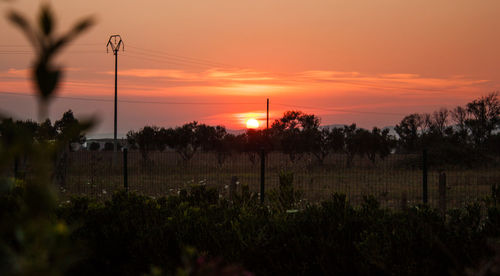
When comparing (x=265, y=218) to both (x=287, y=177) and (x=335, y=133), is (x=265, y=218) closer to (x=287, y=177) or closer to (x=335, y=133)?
(x=287, y=177)

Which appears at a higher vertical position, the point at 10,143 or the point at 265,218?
the point at 10,143

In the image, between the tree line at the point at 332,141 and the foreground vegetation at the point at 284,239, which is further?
the tree line at the point at 332,141

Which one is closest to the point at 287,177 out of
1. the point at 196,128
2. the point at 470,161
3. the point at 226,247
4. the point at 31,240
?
the point at 226,247

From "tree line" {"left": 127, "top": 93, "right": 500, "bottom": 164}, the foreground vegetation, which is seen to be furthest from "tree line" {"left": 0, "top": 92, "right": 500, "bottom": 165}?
the foreground vegetation

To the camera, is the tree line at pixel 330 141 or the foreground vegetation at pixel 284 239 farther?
the tree line at pixel 330 141

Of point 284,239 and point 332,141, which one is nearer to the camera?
point 284,239

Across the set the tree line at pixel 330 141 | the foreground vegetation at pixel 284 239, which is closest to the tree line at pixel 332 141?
the tree line at pixel 330 141

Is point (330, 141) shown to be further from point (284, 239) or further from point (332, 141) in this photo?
point (284, 239)

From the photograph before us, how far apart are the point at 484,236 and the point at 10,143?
4.38 metres

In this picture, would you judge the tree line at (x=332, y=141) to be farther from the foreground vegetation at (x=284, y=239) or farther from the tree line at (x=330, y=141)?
the foreground vegetation at (x=284, y=239)

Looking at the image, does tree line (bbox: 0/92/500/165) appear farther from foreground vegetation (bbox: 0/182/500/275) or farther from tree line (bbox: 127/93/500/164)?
foreground vegetation (bbox: 0/182/500/275)

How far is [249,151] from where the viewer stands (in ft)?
140

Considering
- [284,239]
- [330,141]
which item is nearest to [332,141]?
[330,141]

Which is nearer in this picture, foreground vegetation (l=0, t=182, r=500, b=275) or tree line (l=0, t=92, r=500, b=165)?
foreground vegetation (l=0, t=182, r=500, b=275)
